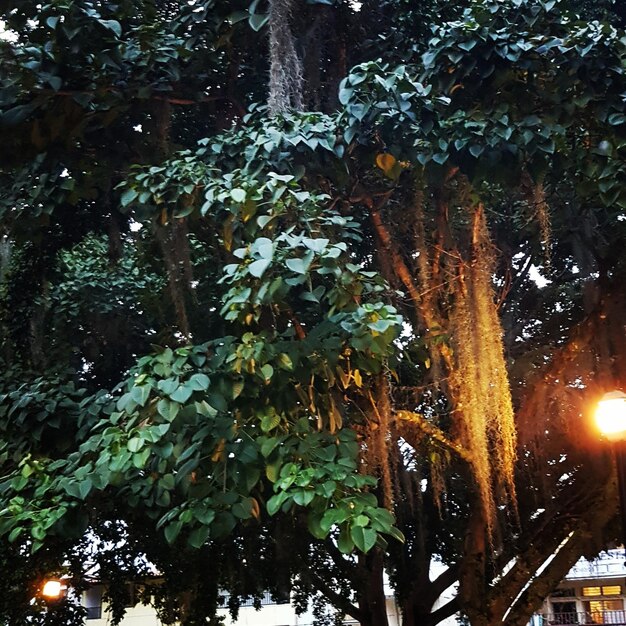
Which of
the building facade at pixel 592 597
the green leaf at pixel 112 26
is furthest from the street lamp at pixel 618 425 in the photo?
the building facade at pixel 592 597

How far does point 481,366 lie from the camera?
180 inches

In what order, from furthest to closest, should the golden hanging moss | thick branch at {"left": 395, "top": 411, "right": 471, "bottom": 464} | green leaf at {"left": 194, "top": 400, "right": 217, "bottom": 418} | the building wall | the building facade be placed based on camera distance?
1. the building wall
2. the building facade
3. thick branch at {"left": 395, "top": 411, "right": 471, "bottom": 464}
4. the golden hanging moss
5. green leaf at {"left": 194, "top": 400, "right": 217, "bottom": 418}

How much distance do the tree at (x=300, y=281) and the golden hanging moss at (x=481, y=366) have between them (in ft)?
0.07

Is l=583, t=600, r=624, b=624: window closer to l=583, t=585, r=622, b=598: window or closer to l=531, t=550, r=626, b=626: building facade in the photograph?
l=531, t=550, r=626, b=626: building facade

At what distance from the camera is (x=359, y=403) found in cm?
490

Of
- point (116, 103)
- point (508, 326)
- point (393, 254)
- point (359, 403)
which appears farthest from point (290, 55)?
point (508, 326)

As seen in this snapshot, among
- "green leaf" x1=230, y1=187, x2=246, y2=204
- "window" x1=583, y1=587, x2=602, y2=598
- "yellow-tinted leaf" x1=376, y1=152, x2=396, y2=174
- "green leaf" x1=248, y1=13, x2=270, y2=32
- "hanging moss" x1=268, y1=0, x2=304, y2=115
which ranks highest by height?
"green leaf" x1=248, y1=13, x2=270, y2=32

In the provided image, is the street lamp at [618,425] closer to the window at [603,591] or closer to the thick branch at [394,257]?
the thick branch at [394,257]

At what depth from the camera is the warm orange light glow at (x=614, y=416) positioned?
3422 mm

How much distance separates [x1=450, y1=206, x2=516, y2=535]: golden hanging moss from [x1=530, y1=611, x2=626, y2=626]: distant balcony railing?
15.7 m

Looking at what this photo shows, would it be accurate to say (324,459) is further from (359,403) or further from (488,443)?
(488,443)

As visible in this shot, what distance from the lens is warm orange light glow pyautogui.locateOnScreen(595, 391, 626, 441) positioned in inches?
135

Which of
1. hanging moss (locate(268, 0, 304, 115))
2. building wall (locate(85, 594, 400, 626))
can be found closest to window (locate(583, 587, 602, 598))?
building wall (locate(85, 594, 400, 626))

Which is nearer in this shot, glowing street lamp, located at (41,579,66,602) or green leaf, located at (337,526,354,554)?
green leaf, located at (337,526,354,554)
